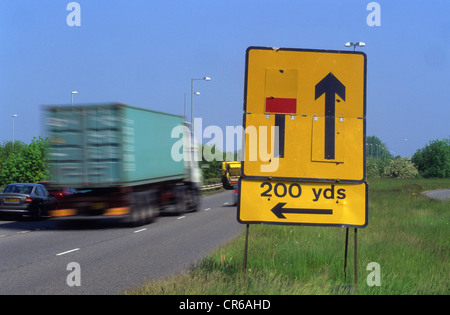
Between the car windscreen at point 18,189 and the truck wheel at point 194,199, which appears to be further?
the truck wheel at point 194,199

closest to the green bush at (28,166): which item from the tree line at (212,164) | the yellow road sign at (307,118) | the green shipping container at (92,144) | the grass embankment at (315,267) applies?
the tree line at (212,164)

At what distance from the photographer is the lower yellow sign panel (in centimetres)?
759

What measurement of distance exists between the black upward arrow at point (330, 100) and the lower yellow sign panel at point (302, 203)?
461mm

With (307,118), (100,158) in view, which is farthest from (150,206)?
(307,118)

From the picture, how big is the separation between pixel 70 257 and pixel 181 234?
17.5 feet

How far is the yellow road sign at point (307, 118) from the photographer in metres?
7.69

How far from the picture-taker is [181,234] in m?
17.6

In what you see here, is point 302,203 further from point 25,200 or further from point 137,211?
point 25,200

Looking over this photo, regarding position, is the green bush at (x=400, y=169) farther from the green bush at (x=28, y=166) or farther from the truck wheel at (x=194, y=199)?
the truck wheel at (x=194, y=199)

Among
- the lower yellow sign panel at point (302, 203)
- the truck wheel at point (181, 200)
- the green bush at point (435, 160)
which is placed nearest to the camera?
the lower yellow sign panel at point (302, 203)

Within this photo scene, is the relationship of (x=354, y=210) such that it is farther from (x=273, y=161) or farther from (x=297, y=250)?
(x=297, y=250)

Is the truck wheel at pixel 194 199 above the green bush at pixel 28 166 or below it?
below

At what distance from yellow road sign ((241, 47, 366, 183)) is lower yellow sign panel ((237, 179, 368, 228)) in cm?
11
